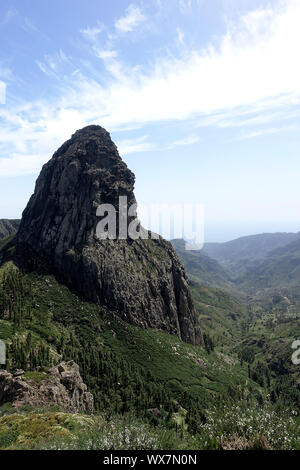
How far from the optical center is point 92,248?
559ft

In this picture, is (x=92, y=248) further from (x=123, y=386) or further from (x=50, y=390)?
(x=50, y=390)

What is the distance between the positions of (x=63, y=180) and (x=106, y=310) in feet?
303

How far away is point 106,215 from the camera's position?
186 meters

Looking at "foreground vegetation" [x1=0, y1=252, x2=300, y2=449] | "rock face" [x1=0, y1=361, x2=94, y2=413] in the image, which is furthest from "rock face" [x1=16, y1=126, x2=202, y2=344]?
"rock face" [x1=0, y1=361, x2=94, y2=413]

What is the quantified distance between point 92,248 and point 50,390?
4355 inches

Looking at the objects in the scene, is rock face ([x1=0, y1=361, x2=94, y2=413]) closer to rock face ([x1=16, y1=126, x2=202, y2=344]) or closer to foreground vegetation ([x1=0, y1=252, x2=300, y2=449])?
foreground vegetation ([x1=0, y1=252, x2=300, y2=449])

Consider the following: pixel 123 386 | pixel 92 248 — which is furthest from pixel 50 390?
pixel 92 248

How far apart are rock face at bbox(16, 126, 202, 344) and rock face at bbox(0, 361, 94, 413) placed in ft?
292

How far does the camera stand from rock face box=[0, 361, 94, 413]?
A: 58388 mm

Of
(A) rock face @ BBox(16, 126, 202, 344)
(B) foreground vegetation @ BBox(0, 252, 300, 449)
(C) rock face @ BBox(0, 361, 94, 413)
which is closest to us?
(B) foreground vegetation @ BBox(0, 252, 300, 449)

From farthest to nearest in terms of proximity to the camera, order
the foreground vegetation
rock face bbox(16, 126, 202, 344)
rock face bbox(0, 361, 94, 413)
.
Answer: rock face bbox(16, 126, 202, 344) < rock face bbox(0, 361, 94, 413) < the foreground vegetation

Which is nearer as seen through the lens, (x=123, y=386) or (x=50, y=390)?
(x=50, y=390)

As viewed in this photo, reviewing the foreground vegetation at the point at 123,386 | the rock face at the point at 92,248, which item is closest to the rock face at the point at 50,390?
the foreground vegetation at the point at 123,386
